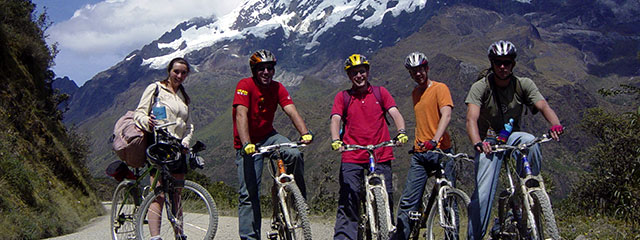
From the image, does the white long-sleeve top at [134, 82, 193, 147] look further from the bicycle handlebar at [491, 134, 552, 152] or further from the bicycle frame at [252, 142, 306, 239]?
the bicycle handlebar at [491, 134, 552, 152]

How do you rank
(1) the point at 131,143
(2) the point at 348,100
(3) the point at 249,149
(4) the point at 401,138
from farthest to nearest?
(2) the point at 348,100, (1) the point at 131,143, (4) the point at 401,138, (3) the point at 249,149

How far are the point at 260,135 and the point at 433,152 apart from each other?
2.21 m

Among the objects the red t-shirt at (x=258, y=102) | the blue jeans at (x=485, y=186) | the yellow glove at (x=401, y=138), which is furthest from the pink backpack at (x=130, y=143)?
the blue jeans at (x=485, y=186)

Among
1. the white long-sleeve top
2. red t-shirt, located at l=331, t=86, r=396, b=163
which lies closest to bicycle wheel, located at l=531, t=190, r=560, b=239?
red t-shirt, located at l=331, t=86, r=396, b=163

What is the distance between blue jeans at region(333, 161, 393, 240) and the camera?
6.82 m

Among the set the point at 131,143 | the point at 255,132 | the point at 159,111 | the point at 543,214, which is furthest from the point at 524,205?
the point at 131,143

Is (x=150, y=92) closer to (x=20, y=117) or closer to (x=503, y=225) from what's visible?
(x=503, y=225)

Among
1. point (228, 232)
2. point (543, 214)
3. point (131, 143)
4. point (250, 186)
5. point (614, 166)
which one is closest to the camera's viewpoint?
point (543, 214)

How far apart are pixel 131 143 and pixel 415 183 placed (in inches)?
142

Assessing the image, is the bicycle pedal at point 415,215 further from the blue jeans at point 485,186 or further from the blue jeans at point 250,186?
the blue jeans at point 250,186

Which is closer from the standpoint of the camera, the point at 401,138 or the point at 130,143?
the point at 401,138

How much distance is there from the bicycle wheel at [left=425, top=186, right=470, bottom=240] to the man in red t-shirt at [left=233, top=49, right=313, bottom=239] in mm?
1650

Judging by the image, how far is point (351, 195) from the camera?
22.5 feet

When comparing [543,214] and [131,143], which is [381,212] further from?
[131,143]
